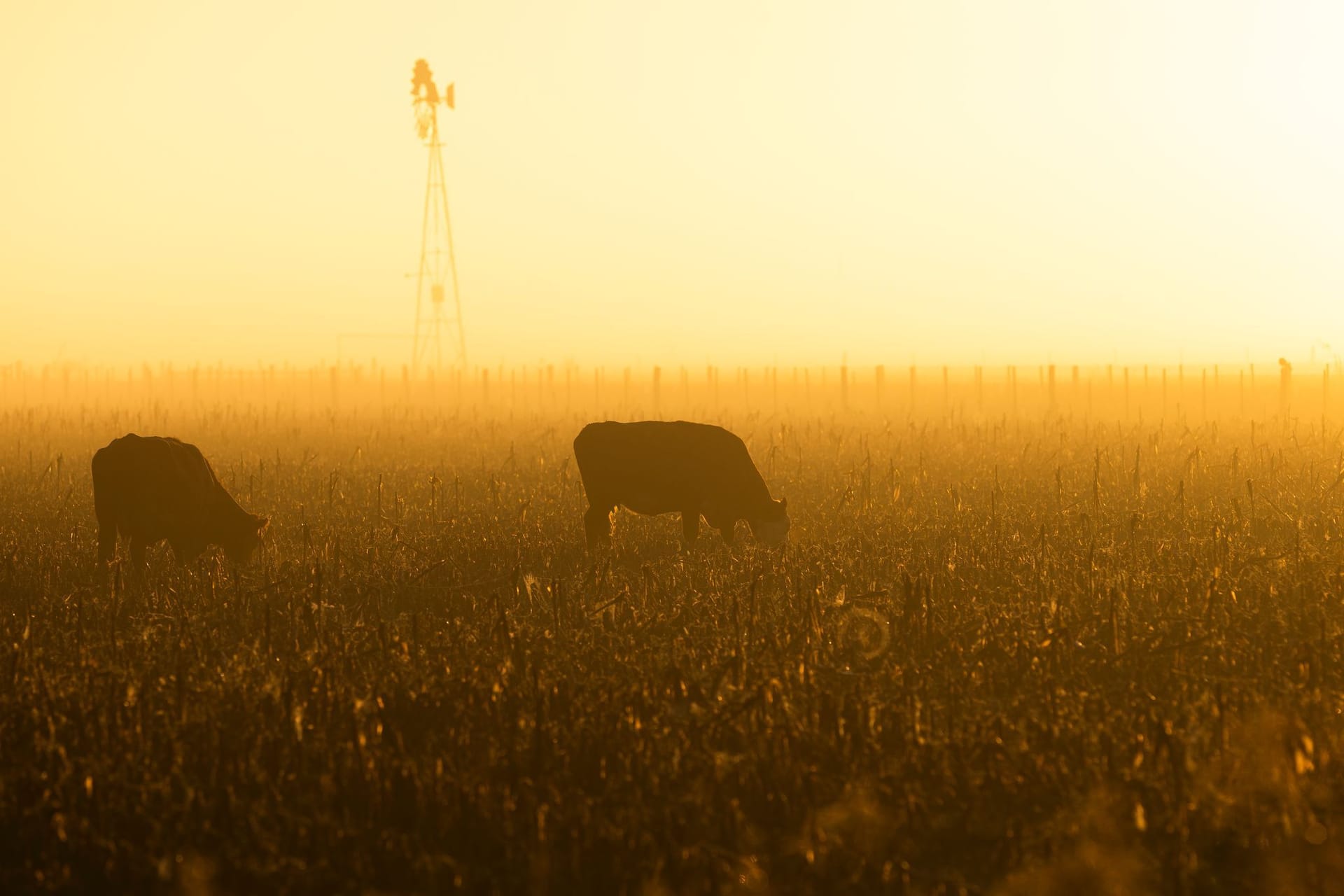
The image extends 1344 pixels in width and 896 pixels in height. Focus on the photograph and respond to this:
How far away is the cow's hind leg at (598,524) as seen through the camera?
33.5 ft

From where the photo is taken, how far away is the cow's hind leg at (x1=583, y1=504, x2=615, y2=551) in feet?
33.5

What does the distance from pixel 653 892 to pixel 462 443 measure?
19.1 meters

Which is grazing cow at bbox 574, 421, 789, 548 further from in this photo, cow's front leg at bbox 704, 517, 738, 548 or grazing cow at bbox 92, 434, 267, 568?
grazing cow at bbox 92, 434, 267, 568

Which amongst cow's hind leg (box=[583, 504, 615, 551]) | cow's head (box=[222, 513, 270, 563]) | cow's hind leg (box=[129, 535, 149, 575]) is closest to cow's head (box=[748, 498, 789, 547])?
cow's hind leg (box=[583, 504, 615, 551])

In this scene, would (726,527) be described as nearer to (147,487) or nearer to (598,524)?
(598,524)

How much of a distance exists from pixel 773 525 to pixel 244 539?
16.0 ft

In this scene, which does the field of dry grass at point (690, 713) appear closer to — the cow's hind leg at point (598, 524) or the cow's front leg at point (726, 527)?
the cow's hind leg at point (598, 524)

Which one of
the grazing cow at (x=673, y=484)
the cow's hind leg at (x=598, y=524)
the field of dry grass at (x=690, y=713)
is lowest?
the field of dry grass at (x=690, y=713)

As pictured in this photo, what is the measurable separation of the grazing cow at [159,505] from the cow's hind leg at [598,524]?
9.67ft

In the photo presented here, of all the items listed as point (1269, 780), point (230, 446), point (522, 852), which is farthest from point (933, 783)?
point (230, 446)

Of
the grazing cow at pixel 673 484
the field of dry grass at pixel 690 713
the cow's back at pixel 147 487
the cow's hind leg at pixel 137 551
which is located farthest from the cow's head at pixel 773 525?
the cow's hind leg at pixel 137 551

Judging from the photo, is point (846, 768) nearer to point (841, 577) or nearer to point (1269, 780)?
point (1269, 780)

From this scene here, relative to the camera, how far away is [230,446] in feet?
74.3

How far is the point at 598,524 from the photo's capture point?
10.4 m
